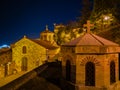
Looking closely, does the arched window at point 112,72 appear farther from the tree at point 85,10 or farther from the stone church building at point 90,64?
the tree at point 85,10

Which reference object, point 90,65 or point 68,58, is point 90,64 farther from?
point 68,58

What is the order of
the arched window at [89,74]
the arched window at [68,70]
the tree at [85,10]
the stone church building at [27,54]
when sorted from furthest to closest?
the tree at [85,10] → the stone church building at [27,54] → the arched window at [68,70] → the arched window at [89,74]

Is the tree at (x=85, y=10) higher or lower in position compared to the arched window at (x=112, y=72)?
higher

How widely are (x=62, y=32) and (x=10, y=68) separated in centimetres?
2119

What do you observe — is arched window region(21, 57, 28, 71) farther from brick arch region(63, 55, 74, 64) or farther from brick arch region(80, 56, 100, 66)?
brick arch region(80, 56, 100, 66)

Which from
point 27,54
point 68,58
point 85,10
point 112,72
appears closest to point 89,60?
point 68,58

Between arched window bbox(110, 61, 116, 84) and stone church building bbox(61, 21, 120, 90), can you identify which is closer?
stone church building bbox(61, 21, 120, 90)

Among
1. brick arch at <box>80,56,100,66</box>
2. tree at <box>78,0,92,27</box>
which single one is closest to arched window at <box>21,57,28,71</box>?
tree at <box>78,0,92,27</box>

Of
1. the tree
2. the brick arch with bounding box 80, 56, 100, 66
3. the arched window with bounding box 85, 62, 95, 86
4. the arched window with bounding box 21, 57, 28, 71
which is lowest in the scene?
the arched window with bounding box 21, 57, 28, 71

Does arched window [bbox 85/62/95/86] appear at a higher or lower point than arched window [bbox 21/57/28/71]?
higher

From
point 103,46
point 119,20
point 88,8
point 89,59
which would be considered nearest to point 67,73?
point 89,59

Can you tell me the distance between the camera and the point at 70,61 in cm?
1236

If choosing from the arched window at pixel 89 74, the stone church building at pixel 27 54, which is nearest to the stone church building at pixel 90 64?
the arched window at pixel 89 74

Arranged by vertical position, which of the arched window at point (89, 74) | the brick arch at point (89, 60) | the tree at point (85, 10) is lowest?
the arched window at point (89, 74)
